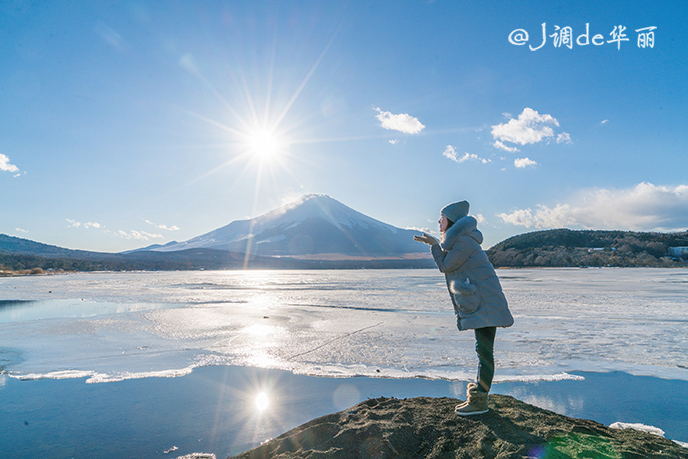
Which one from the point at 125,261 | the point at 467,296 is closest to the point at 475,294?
the point at 467,296

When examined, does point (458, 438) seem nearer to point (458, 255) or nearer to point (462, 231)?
point (458, 255)

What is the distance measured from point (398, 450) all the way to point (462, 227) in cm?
208

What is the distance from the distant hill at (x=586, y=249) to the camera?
78438 millimetres

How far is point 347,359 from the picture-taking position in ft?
24.8

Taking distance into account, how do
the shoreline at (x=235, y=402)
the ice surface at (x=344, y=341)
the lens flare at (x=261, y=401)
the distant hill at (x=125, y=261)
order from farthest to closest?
the distant hill at (x=125, y=261) < the ice surface at (x=344, y=341) < the lens flare at (x=261, y=401) < the shoreline at (x=235, y=402)

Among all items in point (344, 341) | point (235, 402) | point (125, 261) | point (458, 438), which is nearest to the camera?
point (458, 438)

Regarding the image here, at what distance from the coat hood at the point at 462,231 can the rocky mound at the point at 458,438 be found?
166cm

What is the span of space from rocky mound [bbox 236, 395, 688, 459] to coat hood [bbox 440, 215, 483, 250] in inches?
65.5

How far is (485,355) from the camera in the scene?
4.26 meters

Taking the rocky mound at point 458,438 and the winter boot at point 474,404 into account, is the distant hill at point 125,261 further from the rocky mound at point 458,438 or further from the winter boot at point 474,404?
the winter boot at point 474,404

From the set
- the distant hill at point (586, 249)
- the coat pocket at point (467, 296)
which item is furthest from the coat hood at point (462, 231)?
the distant hill at point (586, 249)

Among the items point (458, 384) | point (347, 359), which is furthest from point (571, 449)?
point (347, 359)

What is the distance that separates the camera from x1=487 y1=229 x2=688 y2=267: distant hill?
78.4 metres

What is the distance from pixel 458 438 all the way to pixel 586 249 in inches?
3942
